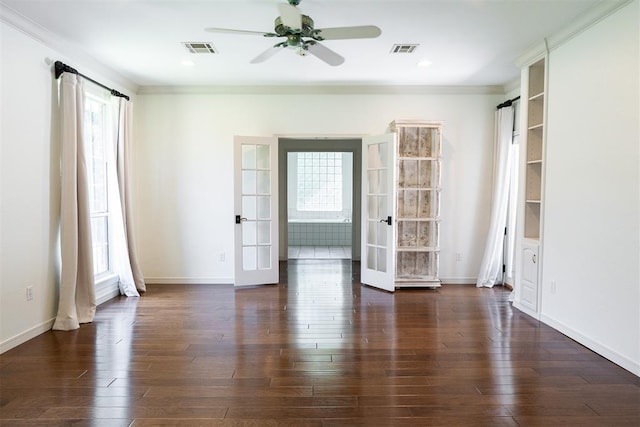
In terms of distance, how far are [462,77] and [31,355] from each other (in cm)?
532

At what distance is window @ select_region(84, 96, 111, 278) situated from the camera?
450 cm

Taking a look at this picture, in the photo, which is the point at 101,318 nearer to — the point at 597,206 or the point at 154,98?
the point at 154,98

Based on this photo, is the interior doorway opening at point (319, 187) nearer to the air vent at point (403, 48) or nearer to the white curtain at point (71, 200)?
the air vent at point (403, 48)

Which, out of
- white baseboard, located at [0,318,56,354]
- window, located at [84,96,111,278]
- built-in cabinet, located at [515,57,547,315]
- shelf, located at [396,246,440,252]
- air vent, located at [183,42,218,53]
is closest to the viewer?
white baseboard, located at [0,318,56,354]

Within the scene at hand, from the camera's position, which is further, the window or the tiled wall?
the tiled wall

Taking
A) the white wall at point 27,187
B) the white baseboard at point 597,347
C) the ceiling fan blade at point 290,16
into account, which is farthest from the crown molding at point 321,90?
the white baseboard at point 597,347

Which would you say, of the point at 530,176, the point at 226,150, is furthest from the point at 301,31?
the point at 530,176

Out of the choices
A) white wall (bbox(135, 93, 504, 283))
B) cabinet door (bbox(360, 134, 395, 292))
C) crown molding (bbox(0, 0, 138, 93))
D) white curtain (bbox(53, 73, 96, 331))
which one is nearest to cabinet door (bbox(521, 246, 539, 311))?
white wall (bbox(135, 93, 504, 283))

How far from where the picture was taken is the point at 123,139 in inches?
188

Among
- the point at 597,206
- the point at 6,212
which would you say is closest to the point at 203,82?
the point at 6,212

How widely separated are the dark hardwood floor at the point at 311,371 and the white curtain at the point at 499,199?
3.38 feet

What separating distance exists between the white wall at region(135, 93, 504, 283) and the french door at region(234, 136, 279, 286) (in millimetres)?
251

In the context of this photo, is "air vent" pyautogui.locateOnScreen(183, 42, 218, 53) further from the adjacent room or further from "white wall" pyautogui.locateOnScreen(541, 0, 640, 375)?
"white wall" pyautogui.locateOnScreen(541, 0, 640, 375)

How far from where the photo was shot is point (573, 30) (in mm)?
3406
